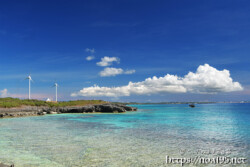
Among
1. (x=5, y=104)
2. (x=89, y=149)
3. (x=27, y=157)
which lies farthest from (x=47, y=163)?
(x=5, y=104)

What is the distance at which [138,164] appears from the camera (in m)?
11.3

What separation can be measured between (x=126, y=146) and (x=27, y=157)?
7471mm

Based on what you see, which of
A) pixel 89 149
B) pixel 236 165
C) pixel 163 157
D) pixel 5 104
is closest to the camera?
pixel 236 165

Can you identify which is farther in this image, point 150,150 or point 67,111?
point 67,111

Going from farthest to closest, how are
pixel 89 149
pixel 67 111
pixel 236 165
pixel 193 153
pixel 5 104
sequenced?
pixel 67 111 → pixel 5 104 → pixel 89 149 → pixel 193 153 → pixel 236 165

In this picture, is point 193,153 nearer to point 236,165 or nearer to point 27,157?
point 236,165

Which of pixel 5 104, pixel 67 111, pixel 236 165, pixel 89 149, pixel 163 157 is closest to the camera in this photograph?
pixel 236 165

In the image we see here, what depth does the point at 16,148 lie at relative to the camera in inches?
604

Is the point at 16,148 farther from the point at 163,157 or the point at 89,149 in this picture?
A: the point at 163,157

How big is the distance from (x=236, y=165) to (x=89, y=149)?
1018 cm

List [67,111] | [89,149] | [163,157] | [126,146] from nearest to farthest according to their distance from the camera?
1. [163,157]
2. [89,149]
3. [126,146]
4. [67,111]

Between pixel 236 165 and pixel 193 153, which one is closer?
pixel 236 165

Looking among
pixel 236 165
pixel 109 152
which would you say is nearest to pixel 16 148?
pixel 109 152

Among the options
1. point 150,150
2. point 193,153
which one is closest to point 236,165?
point 193,153
